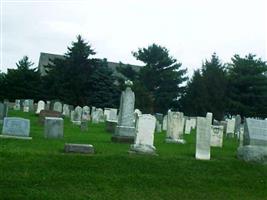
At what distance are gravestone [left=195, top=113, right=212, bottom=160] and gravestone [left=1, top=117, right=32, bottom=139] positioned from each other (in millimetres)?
5080

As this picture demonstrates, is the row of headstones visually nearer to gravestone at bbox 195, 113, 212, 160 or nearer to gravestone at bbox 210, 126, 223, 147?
gravestone at bbox 210, 126, 223, 147

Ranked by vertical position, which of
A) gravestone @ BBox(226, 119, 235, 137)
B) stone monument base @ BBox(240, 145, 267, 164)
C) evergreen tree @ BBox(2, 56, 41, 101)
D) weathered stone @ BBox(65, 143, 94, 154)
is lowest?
weathered stone @ BBox(65, 143, 94, 154)

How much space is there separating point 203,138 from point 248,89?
32256 millimetres

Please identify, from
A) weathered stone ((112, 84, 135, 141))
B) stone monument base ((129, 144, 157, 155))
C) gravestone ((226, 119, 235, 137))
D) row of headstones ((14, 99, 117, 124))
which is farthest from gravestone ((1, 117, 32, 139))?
gravestone ((226, 119, 235, 137))

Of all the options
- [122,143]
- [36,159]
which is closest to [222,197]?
[36,159]

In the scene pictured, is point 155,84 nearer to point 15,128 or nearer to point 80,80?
point 80,80

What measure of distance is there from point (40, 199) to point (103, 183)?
159cm

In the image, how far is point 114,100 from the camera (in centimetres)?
4525

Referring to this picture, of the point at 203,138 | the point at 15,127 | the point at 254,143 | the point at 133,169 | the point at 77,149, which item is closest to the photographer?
the point at 133,169

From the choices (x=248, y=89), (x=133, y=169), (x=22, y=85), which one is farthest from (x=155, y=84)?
(x=133, y=169)

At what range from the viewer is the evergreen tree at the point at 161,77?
48.2m

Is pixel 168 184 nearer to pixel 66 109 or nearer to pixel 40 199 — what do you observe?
pixel 40 199

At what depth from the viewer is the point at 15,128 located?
1424cm

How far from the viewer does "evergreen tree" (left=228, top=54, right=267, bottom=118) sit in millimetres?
43219
